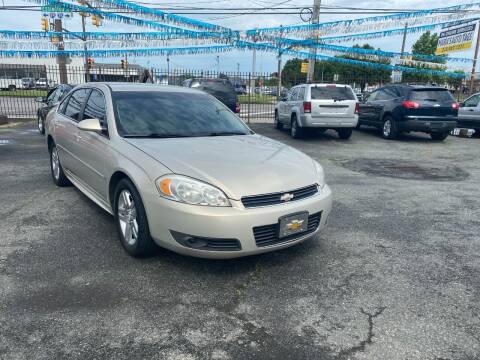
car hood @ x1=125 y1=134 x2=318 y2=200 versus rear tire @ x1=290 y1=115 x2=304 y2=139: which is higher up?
car hood @ x1=125 y1=134 x2=318 y2=200

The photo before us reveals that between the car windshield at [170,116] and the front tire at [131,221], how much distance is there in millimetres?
632

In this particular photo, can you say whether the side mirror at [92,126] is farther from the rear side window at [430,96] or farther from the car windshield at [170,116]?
the rear side window at [430,96]

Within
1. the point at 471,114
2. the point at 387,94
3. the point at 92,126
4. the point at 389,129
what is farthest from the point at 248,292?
the point at 471,114

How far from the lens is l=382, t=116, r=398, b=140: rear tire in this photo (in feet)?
40.5

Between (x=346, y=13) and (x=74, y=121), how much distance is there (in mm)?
15497

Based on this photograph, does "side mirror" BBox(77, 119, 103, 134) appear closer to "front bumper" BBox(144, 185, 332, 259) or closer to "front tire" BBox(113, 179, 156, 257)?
"front tire" BBox(113, 179, 156, 257)

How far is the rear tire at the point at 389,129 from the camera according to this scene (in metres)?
12.3

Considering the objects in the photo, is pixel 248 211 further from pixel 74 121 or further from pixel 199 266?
pixel 74 121

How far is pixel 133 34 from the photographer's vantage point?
14391 mm

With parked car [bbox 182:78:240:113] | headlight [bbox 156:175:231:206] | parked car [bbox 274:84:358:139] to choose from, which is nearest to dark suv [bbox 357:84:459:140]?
parked car [bbox 274:84:358:139]

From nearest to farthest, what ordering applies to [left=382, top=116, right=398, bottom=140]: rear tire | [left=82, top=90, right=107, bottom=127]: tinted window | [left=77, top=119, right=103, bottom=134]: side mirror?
[left=77, top=119, right=103, bottom=134]: side mirror → [left=82, top=90, right=107, bottom=127]: tinted window → [left=382, top=116, right=398, bottom=140]: rear tire

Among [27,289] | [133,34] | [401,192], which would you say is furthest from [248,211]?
[133,34]

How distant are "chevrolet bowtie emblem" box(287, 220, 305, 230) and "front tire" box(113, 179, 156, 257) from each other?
1.21 meters

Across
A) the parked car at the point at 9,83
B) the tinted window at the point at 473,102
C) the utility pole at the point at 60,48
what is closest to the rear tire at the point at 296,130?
the tinted window at the point at 473,102
